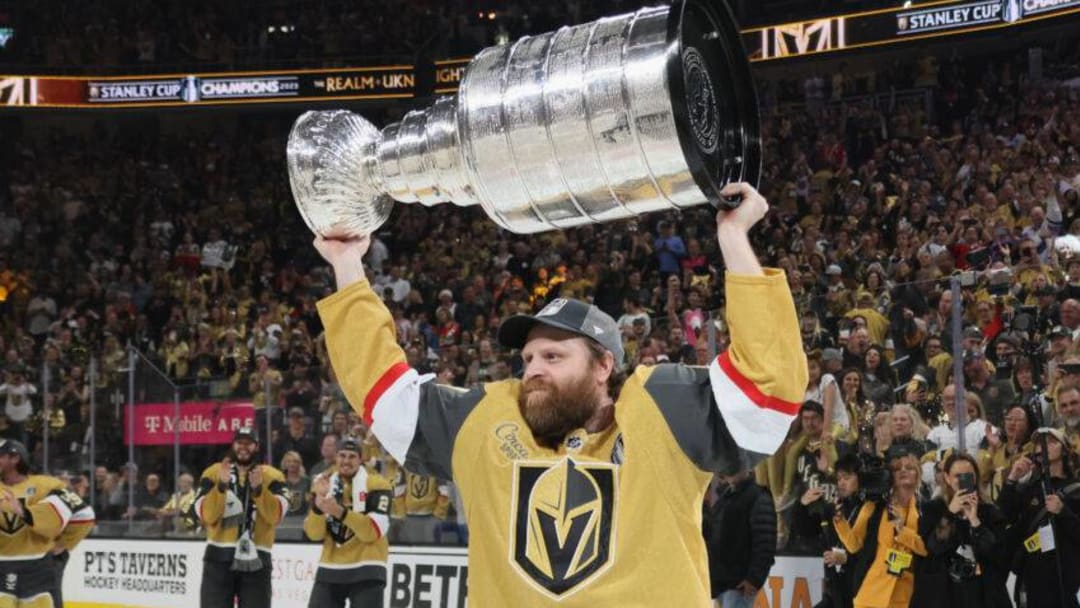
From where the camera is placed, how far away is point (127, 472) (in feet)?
39.0

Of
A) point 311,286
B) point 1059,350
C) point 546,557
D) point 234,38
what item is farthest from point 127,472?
point 234,38

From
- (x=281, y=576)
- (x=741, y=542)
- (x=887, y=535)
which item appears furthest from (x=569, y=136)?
(x=281, y=576)

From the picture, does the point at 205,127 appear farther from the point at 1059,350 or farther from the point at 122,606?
the point at 1059,350

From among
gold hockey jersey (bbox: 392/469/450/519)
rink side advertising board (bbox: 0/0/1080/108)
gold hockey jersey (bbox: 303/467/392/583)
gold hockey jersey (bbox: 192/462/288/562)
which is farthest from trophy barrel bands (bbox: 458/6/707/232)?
rink side advertising board (bbox: 0/0/1080/108)

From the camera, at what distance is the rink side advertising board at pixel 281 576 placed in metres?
8.09

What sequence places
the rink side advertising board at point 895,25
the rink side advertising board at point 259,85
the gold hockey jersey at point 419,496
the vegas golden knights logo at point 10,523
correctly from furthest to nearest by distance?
the rink side advertising board at point 259,85
the rink side advertising board at point 895,25
the gold hockey jersey at point 419,496
the vegas golden knights logo at point 10,523

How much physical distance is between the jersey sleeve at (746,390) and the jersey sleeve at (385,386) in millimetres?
507

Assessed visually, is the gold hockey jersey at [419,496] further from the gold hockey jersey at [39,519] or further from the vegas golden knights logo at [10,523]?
the vegas golden knights logo at [10,523]

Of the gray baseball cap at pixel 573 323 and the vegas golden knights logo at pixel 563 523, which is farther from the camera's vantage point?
the gray baseball cap at pixel 573 323

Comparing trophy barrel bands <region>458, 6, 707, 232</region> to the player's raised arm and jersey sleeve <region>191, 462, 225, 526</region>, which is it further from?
jersey sleeve <region>191, 462, 225, 526</region>

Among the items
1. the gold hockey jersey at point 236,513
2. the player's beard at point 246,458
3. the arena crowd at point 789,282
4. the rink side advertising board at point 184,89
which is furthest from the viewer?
the rink side advertising board at point 184,89

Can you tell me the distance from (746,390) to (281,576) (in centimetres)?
837

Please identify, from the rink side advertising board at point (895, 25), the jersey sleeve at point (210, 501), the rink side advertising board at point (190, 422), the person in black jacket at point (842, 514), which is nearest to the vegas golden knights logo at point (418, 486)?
the jersey sleeve at point (210, 501)

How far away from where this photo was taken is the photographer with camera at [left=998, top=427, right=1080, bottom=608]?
6340mm
